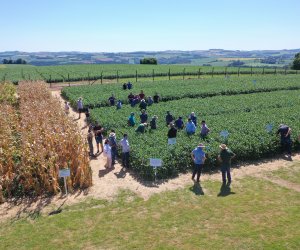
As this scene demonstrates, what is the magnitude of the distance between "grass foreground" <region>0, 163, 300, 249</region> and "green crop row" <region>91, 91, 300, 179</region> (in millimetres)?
2316

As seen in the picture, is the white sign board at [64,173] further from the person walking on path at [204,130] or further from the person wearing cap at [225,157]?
the person walking on path at [204,130]

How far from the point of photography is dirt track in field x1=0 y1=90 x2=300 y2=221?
12475mm

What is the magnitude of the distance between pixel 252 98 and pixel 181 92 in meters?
7.54

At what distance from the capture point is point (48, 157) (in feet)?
47.9

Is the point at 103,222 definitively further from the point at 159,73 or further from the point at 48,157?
the point at 159,73

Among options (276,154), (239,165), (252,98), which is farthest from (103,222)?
(252,98)

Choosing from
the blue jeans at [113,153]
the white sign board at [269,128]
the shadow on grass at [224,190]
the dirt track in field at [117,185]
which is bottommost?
the dirt track in field at [117,185]

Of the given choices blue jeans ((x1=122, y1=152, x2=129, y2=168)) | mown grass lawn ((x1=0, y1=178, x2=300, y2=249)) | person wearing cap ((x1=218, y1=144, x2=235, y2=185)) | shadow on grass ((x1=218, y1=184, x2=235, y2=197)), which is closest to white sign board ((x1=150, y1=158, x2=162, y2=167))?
mown grass lawn ((x1=0, y1=178, x2=300, y2=249))

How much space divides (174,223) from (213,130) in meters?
9.66

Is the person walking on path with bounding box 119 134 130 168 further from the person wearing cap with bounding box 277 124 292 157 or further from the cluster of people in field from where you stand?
the person wearing cap with bounding box 277 124 292 157

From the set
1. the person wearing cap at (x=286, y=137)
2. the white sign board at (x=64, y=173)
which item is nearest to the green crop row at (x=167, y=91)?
the person wearing cap at (x=286, y=137)

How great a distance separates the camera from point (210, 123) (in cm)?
2136

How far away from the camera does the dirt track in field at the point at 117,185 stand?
1248 cm

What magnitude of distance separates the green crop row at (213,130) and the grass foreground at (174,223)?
2316 mm
